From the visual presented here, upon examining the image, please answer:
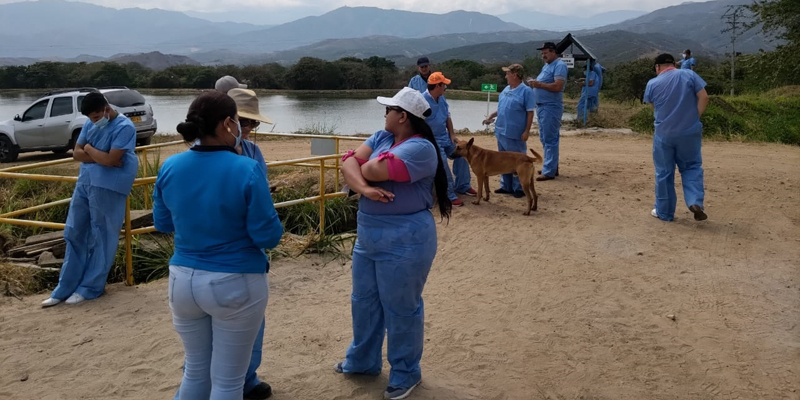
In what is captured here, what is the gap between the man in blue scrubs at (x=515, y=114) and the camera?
26.2 ft

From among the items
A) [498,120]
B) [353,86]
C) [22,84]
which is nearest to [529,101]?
[498,120]

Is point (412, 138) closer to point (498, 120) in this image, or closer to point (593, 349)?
point (593, 349)

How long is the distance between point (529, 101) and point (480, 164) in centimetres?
103

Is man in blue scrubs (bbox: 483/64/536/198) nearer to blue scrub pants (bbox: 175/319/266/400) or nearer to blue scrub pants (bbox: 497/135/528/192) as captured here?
blue scrub pants (bbox: 497/135/528/192)

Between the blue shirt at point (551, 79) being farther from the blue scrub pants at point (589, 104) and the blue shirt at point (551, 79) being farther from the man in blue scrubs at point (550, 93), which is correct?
the blue scrub pants at point (589, 104)

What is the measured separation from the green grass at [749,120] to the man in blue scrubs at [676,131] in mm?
7974

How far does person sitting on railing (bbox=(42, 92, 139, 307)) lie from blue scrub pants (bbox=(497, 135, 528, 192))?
4679 mm

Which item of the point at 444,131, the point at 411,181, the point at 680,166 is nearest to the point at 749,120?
the point at 680,166

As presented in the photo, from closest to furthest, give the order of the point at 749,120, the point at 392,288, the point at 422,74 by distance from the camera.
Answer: the point at 392,288
the point at 422,74
the point at 749,120

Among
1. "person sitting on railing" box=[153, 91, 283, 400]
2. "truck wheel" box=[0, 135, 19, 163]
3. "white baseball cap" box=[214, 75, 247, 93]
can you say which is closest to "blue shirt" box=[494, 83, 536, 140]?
"white baseball cap" box=[214, 75, 247, 93]

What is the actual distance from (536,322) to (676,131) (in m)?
3.31

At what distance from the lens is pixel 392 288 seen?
3.48 meters

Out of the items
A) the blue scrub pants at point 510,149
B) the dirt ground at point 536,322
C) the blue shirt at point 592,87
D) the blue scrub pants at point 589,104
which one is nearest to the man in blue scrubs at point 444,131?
the blue scrub pants at point 510,149

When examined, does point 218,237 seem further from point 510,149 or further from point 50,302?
point 510,149
